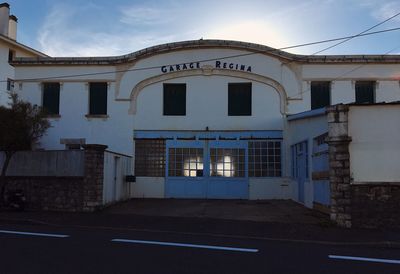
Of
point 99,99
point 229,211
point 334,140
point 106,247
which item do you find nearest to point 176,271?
point 106,247

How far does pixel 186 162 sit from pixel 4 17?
19011 mm

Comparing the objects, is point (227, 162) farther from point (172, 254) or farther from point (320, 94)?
point (172, 254)

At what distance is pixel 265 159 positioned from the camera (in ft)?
65.9

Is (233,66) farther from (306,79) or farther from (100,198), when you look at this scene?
(100,198)

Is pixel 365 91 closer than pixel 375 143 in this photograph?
No

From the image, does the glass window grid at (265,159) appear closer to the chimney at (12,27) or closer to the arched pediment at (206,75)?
the arched pediment at (206,75)

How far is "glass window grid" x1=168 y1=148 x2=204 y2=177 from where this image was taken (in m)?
20.2

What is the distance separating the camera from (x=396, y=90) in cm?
2011

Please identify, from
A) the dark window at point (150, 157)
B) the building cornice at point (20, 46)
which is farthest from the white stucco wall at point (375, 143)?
the building cornice at point (20, 46)

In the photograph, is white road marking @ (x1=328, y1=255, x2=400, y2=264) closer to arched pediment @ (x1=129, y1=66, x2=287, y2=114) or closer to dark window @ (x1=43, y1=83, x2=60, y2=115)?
arched pediment @ (x1=129, y1=66, x2=287, y2=114)

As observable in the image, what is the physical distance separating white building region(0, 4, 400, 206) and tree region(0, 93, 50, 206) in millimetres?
4335

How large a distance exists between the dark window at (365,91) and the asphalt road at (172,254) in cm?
1202

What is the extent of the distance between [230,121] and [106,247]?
12347 mm

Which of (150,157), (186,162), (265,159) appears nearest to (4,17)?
(150,157)
